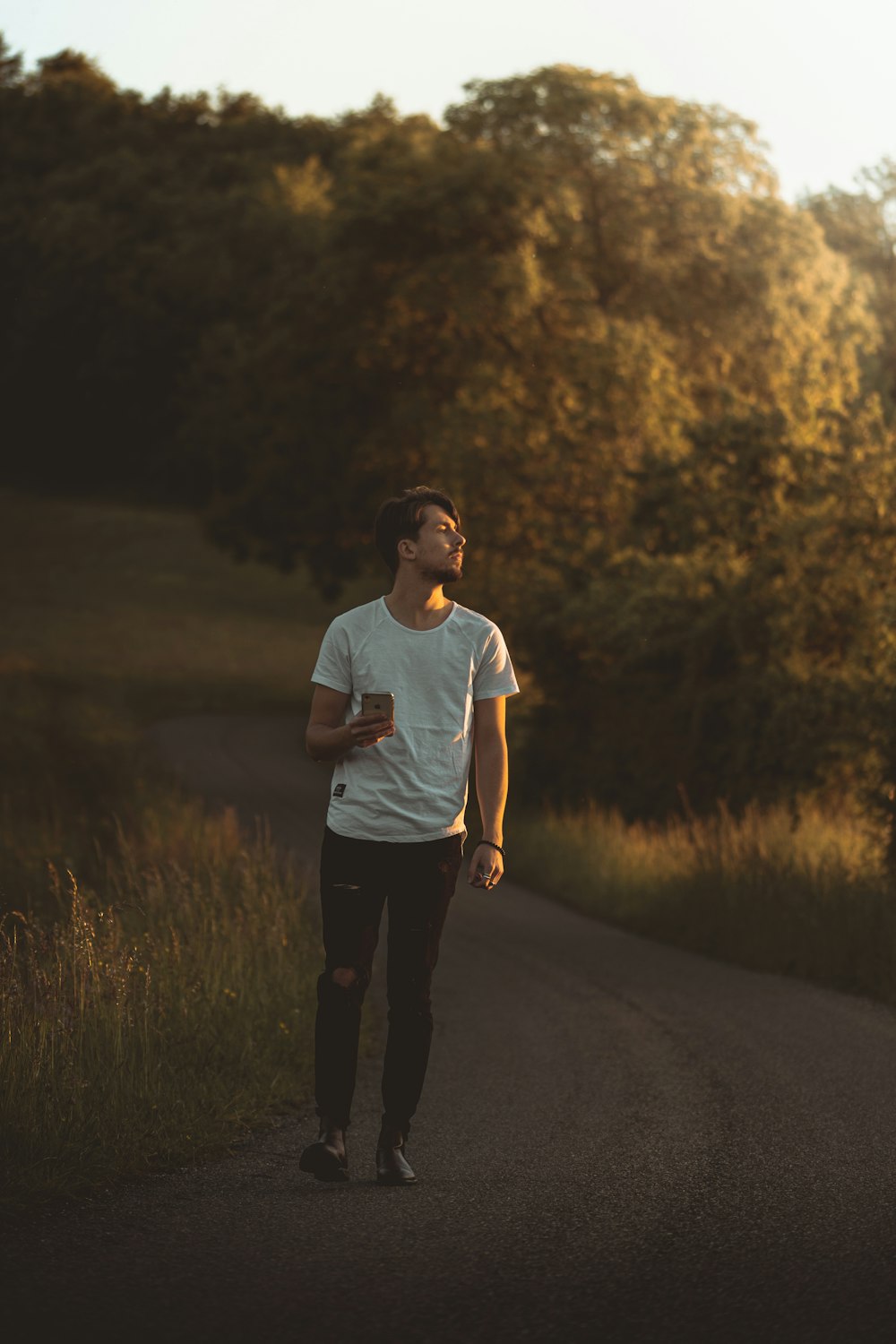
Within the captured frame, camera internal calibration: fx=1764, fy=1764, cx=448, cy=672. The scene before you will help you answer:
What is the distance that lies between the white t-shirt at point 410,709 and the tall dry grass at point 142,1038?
1395mm

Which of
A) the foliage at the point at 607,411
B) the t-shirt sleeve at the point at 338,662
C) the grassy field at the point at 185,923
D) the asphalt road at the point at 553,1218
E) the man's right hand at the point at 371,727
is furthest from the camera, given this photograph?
the foliage at the point at 607,411

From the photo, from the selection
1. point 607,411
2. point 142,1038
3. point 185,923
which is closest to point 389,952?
point 142,1038

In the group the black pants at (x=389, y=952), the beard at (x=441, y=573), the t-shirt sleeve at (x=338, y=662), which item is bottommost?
the black pants at (x=389, y=952)

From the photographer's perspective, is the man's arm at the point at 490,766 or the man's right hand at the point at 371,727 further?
the man's arm at the point at 490,766

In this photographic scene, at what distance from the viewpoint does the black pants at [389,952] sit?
5895 millimetres

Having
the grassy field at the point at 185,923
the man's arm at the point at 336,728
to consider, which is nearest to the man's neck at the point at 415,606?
the man's arm at the point at 336,728

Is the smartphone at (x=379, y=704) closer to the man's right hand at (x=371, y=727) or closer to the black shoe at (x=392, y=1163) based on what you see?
the man's right hand at (x=371, y=727)

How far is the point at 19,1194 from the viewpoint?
18.1 ft

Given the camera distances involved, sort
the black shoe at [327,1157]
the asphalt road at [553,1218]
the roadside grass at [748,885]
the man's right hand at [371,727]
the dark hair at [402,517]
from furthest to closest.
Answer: the roadside grass at [748,885] → the dark hair at [402,517] → the black shoe at [327,1157] → the man's right hand at [371,727] → the asphalt road at [553,1218]

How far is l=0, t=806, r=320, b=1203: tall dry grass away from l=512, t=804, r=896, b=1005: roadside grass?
3631mm

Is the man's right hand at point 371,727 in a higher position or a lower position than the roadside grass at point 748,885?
higher

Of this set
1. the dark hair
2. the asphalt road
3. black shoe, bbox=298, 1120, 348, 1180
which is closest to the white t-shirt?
the dark hair

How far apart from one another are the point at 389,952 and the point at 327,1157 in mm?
708

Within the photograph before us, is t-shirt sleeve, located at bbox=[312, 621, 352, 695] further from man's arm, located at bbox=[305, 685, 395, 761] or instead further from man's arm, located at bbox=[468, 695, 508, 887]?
man's arm, located at bbox=[468, 695, 508, 887]
